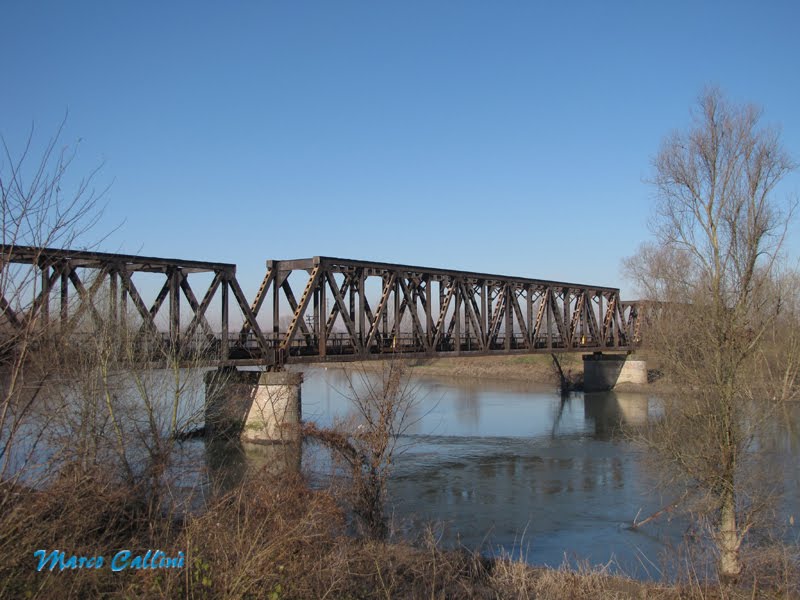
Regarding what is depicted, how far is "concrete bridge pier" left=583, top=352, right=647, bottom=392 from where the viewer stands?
60844 millimetres

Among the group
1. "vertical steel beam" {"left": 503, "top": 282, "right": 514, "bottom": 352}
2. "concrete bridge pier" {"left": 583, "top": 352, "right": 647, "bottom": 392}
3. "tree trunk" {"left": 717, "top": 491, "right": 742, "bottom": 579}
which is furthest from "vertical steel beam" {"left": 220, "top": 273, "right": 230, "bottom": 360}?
"concrete bridge pier" {"left": 583, "top": 352, "right": 647, "bottom": 392}

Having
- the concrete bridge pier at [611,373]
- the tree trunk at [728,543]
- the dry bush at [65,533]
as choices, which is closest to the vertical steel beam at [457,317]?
the concrete bridge pier at [611,373]

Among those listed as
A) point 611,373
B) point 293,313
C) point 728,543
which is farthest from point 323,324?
point 611,373

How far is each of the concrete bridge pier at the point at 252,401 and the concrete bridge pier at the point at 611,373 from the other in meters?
39.7

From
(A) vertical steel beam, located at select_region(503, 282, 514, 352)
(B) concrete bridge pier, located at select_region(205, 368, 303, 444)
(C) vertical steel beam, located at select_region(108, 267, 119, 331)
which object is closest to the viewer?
(C) vertical steel beam, located at select_region(108, 267, 119, 331)

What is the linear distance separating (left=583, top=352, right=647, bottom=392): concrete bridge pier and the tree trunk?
4820cm

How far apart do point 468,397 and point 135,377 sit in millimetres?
39026

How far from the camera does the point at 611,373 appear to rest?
61.5 meters

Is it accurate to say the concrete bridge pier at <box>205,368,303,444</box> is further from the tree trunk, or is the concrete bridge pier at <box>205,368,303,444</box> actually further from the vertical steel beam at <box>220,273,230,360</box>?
the tree trunk

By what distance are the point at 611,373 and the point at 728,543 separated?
49.3 metres

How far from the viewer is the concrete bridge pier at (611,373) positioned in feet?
200

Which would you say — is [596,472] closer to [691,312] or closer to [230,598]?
[691,312]

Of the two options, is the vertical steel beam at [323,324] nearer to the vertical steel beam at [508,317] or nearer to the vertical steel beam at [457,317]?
the vertical steel beam at [457,317]

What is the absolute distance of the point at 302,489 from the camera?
44.2 ft
